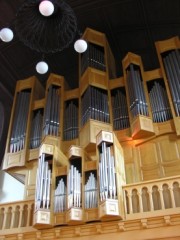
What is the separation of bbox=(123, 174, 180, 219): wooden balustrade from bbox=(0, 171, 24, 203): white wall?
5.30 meters

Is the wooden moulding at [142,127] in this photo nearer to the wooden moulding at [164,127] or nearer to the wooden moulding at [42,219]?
the wooden moulding at [164,127]

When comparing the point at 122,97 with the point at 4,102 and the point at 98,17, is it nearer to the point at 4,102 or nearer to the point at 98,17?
the point at 98,17

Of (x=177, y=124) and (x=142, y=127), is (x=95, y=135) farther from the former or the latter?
(x=177, y=124)

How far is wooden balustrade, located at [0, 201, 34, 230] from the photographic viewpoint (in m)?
7.62

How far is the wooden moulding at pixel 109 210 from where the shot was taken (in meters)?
6.47

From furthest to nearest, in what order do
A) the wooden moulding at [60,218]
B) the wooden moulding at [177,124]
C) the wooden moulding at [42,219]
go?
Answer: 1. the wooden moulding at [177,124]
2. the wooden moulding at [60,218]
3. the wooden moulding at [42,219]

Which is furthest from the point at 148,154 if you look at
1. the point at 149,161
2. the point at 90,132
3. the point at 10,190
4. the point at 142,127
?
the point at 10,190

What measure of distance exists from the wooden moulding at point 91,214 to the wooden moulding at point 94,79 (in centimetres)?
423

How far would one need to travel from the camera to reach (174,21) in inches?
418

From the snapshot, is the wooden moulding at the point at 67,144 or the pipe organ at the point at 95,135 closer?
the pipe organ at the point at 95,135

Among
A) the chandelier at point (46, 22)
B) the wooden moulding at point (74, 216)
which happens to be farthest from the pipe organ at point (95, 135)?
the chandelier at point (46, 22)

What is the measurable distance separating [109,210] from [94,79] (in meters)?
4.72

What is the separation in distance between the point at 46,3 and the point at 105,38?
5293 millimetres

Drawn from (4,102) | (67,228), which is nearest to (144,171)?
(67,228)
